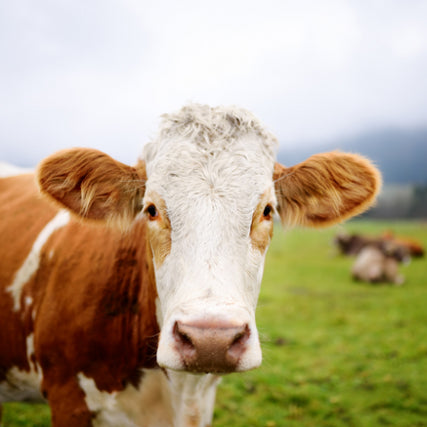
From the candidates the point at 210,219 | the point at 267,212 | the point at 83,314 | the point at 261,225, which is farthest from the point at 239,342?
the point at 83,314

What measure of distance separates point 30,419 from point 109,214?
3.28 m

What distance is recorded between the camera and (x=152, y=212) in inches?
96.2

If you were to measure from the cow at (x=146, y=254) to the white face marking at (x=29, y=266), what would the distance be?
0.4 inches

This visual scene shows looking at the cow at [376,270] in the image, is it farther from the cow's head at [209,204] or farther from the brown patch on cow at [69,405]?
the brown patch on cow at [69,405]

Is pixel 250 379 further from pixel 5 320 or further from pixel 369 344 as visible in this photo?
pixel 5 320

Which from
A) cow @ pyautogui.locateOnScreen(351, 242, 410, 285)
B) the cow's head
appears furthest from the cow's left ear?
cow @ pyautogui.locateOnScreen(351, 242, 410, 285)

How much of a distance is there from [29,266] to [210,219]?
1893mm

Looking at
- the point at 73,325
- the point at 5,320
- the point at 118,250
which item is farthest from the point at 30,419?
the point at 118,250

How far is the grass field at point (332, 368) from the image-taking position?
15.2 ft

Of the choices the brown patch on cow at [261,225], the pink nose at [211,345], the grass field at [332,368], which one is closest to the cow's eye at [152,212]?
the brown patch on cow at [261,225]

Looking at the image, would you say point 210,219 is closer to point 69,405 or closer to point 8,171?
point 69,405

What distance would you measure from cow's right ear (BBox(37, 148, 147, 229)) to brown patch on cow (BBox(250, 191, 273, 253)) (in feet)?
3.04

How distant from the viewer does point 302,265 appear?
1697 cm

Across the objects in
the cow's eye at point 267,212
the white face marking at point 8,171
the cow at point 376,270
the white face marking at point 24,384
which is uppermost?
the cow's eye at point 267,212
